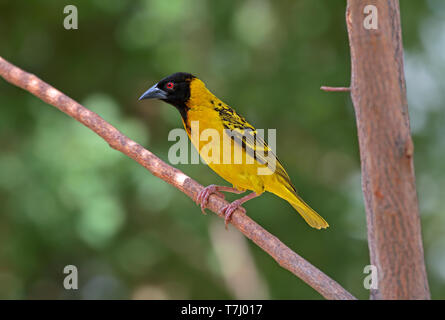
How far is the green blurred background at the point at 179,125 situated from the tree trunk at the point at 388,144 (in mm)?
4449

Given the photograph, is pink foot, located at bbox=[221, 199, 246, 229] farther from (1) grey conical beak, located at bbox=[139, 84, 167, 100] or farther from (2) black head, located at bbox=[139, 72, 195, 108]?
(1) grey conical beak, located at bbox=[139, 84, 167, 100]

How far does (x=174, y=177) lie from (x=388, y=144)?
1.82 metres

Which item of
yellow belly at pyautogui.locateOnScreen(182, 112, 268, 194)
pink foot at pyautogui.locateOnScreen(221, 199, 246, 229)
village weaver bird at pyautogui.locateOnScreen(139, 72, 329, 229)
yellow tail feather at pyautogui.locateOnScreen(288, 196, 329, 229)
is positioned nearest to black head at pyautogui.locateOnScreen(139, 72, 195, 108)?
village weaver bird at pyautogui.locateOnScreen(139, 72, 329, 229)

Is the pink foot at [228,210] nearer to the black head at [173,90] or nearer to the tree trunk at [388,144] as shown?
the black head at [173,90]

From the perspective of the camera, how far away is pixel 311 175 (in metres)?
7.70

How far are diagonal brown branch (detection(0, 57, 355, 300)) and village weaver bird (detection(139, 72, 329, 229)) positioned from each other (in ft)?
0.56

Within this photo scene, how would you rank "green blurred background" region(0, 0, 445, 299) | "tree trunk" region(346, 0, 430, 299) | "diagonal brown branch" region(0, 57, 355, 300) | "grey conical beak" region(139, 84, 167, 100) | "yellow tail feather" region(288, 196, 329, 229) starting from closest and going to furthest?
"tree trunk" region(346, 0, 430, 299) → "diagonal brown branch" region(0, 57, 355, 300) → "yellow tail feather" region(288, 196, 329, 229) → "grey conical beak" region(139, 84, 167, 100) → "green blurred background" region(0, 0, 445, 299)

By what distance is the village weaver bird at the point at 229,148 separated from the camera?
13.7 feet

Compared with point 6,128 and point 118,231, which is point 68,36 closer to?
point 6,128

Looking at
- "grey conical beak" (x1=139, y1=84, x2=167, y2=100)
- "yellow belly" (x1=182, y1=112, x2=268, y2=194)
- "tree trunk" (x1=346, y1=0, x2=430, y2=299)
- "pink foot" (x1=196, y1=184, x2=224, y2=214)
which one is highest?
"grey conical beak" (x1=139, y1=84, x2=167, y2=100)

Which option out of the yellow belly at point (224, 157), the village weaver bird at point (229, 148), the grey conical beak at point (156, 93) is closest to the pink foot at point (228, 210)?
the village weaver bird at point (229, 148)

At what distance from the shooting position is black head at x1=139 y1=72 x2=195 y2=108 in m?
4.59

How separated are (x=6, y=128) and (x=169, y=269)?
3.04 m

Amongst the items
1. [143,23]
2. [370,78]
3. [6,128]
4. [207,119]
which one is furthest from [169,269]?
[370,78]
